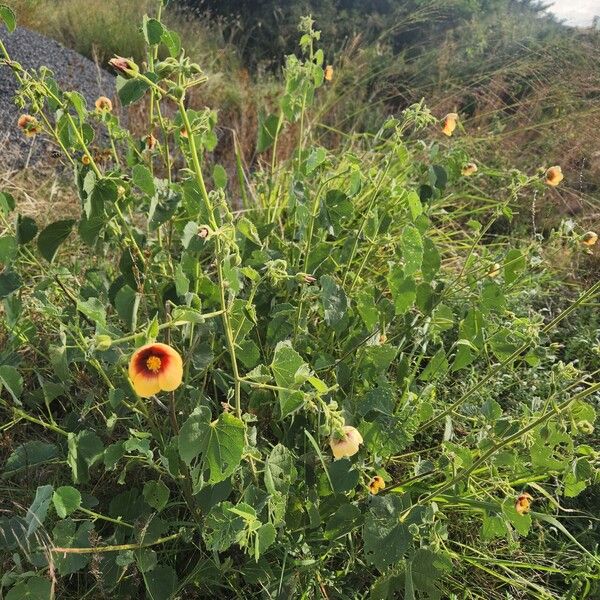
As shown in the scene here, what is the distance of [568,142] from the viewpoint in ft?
Answer: 10.6

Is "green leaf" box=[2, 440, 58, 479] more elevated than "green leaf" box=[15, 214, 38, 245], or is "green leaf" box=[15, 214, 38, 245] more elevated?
"green leaf" box=[15, 214, 38, 245]

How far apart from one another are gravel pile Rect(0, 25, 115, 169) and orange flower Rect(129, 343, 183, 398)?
2167 mm

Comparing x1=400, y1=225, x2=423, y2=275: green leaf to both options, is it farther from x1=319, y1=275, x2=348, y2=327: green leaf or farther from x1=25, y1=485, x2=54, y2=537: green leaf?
x1=25, y1=485, x2=54, y2=537: green leaf

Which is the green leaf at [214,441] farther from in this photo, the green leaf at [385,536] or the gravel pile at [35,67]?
the gravel pile at [35,67]

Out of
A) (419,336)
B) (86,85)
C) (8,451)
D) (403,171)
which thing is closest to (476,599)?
(419,336)

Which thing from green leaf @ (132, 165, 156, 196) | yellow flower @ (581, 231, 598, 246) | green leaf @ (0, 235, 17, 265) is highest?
yellow flower @ (581, 231, 598, 246)

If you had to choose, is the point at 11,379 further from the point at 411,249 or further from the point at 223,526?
the point at 411,249

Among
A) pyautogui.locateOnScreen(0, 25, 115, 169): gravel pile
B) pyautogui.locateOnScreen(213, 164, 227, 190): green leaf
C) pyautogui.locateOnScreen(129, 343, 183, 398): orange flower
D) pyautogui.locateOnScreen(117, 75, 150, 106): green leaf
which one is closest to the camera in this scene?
pyautogui.locateOnScreen(129, 343, 183, 398): orange flower

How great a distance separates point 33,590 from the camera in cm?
102

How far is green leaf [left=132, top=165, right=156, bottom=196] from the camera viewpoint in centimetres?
112

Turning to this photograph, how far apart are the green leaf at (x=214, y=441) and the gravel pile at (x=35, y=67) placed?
6.96 feet

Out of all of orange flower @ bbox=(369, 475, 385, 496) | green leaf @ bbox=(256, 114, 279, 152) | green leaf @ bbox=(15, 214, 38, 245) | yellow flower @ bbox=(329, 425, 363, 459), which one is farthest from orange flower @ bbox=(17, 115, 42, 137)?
orange flower @ bbox=(369, 475, 385, 496)

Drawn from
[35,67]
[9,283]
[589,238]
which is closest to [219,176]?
[9,283]

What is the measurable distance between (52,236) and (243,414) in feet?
1.79
